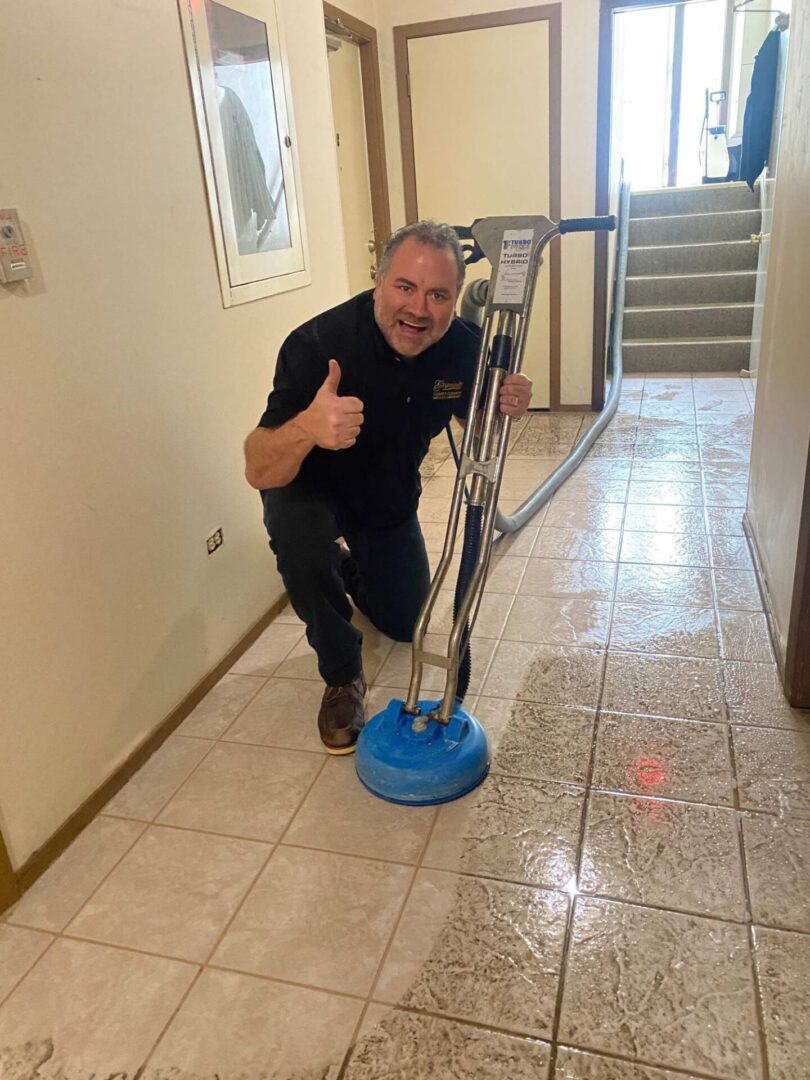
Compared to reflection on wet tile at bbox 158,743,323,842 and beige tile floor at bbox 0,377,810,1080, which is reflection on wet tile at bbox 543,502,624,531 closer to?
beige tile floor at bbox 0,377,810,1080

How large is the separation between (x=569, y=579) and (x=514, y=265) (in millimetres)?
1309

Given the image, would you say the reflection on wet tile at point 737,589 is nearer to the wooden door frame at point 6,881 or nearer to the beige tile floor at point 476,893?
the beige tile floor at point 476,893

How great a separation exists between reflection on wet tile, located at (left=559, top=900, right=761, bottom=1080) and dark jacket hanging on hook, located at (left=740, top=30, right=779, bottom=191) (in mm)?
3681

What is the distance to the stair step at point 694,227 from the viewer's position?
5.75m

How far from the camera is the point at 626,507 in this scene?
3.15 metres

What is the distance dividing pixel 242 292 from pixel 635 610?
143cm

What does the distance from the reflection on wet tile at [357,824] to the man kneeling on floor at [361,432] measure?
15 centimetres

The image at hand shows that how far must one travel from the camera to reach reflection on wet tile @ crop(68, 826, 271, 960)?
4.62 ft

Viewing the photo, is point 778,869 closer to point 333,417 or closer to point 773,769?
point 773,769

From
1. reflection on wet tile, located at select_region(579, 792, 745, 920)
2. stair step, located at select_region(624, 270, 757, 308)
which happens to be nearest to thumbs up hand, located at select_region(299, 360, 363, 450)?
reflection on wet tile, located at select_region(579, 792, 745, 920)

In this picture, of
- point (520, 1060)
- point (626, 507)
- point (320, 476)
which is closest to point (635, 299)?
point (626, 507)

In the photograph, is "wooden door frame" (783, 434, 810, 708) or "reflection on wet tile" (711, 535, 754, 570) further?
"reflection on wet tile" (711, 535, 754, 570)

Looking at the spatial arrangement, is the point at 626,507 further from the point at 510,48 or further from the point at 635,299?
the point at 635,299

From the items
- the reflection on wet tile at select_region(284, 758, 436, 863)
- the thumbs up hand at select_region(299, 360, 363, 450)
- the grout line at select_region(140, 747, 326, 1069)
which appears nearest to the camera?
the grout line at select_region(140, 747, 326, 1069)
